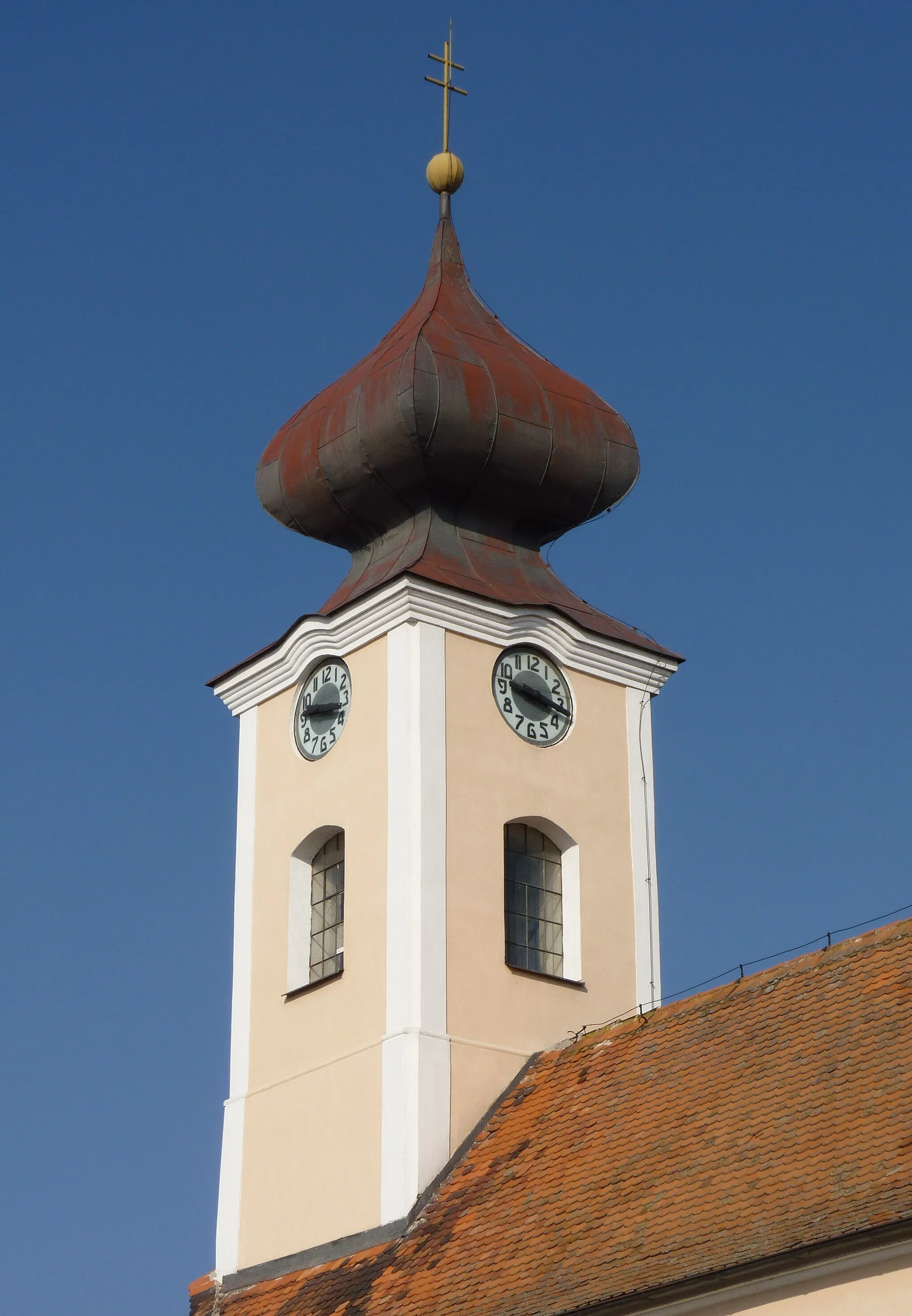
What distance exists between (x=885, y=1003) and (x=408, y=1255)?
4.44 meters

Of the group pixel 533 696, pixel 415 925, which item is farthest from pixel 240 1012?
pixel 533 696

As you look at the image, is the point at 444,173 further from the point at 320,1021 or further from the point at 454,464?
the point at 320,1021

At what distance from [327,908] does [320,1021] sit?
1178 millimetres

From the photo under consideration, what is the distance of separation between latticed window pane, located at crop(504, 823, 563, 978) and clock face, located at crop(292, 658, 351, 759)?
1826 mm

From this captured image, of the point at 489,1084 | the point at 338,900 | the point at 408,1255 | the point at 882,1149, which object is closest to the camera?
the point at 882,1149

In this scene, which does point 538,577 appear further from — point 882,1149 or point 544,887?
point 882,1149

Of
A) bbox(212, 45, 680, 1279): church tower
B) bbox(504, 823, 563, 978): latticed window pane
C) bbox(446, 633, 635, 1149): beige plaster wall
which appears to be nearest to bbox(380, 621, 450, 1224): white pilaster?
bbox(212, 45, 680, 1279): church tower

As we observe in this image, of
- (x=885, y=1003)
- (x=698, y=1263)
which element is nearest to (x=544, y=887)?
(x=885, y=1003)

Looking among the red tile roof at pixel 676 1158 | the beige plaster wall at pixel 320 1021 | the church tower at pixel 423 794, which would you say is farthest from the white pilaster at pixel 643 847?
the beige plaster wall at pixel 320 1021

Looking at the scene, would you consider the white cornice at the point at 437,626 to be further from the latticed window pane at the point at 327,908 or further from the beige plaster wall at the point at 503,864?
the latticed window pane at the point at 327,908

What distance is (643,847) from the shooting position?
23047 mm

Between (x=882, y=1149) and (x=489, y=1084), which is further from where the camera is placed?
(x=489, y=1084)

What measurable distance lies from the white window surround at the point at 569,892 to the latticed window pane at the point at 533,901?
4 cm

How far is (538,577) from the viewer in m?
23.9
